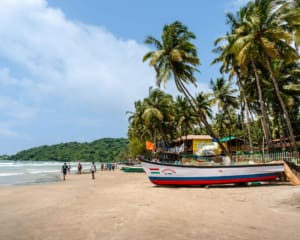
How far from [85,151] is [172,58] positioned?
157780 millimetres

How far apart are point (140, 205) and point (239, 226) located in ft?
12.7

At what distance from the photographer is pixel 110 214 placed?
299 inches

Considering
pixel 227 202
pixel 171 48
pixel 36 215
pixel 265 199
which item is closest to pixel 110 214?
pixel 36 215

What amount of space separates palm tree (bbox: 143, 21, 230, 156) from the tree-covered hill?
425 feet

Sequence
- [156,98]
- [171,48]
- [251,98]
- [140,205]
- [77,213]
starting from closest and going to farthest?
1. [77,213]
2. [140,205]
3. [171,48]
4. [251,98]
5. [156,98]

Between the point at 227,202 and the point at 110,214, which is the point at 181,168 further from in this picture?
the point at 110,214

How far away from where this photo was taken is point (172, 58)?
20.9 m

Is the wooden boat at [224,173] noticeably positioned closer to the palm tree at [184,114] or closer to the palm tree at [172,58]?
the palm tree at [172,58]

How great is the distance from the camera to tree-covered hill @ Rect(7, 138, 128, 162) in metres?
161

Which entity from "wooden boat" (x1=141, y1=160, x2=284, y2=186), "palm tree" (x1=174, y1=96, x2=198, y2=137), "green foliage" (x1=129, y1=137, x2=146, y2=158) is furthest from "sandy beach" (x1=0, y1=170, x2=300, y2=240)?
"green foliage" (x1=129, y1=137, x2=146, y2=158)

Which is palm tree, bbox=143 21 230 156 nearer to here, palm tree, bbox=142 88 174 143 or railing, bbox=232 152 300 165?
railing, bbox=232 152 300 165

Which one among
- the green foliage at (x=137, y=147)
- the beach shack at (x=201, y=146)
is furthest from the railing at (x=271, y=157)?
the green foliage at (x=137, y=147)

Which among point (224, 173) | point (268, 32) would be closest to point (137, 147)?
point (268, 32)

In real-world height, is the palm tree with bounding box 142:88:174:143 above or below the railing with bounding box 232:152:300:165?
above
